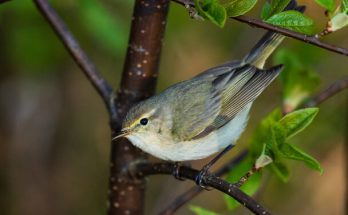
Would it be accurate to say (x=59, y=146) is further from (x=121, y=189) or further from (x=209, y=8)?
(x=209, y=8)

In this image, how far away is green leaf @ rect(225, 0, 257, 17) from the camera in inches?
80.0

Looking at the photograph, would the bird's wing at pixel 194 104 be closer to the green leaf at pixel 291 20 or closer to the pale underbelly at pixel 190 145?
the pale underbelly at pixel 190 145

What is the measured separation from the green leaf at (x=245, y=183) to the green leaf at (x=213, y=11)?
3.01ft

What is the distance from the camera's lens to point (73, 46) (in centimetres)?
292

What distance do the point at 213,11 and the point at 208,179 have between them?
625mm

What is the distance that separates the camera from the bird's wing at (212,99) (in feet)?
10.9

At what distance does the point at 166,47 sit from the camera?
5766 millimetres

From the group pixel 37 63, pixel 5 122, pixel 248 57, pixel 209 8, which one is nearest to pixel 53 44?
pixel 37 63

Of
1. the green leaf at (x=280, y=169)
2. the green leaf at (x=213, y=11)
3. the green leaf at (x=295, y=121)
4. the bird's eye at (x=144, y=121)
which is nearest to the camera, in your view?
the green leaf at (x=213, y=11)

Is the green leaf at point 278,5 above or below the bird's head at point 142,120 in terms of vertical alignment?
above

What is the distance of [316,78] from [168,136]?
81 cm

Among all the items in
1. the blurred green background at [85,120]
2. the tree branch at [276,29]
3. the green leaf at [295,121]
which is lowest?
the blurred green background at [85,120]

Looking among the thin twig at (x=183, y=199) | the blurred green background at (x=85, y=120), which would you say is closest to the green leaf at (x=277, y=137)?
the thin twig at (x=183, y=199)

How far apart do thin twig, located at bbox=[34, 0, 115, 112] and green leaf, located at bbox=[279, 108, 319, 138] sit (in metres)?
1.00
